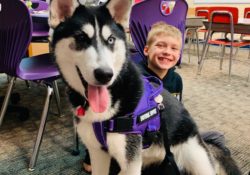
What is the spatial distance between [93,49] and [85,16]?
0.51 ft

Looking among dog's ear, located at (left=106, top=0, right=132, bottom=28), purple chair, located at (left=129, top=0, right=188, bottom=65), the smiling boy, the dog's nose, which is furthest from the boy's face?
the dog's nose

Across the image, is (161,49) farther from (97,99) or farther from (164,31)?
(97,99)

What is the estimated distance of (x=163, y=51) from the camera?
167 cm

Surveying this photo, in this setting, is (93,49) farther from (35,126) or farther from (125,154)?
(35,126)

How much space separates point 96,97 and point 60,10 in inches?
15.3

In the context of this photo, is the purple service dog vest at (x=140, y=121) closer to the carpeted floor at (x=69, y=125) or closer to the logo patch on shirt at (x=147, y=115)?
the logo patch on shirt at (x=147, y=115)

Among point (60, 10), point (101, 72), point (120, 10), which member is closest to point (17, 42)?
point (60, 10)

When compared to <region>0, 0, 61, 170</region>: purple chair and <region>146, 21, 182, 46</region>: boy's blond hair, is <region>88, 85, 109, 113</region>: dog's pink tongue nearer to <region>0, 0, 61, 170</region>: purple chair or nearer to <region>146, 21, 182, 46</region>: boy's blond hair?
<region>0, 0, 61, 170</region>: purple chair

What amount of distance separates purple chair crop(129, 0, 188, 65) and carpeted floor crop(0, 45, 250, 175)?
35.8 inches

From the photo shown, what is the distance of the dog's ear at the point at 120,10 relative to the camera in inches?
44.8

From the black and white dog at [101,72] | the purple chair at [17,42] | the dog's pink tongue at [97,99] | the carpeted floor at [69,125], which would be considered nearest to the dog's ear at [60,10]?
the black and white dog at [101,72]

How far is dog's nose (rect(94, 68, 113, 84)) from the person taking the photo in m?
0.97

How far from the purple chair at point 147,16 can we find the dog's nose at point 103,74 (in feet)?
3.21

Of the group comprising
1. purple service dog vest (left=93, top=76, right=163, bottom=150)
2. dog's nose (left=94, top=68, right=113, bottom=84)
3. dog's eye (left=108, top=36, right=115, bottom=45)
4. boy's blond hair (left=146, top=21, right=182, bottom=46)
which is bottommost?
purple service dog vest (left=93, top=76, right=163, bottom=150)
